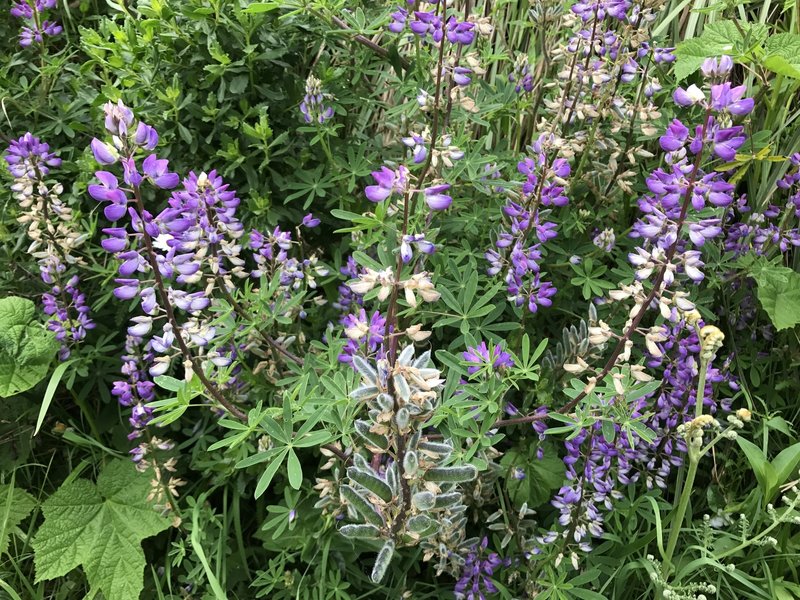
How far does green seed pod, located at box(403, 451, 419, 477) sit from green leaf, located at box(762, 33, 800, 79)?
68.1 inches

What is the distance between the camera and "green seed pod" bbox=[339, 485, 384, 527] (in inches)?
60.9

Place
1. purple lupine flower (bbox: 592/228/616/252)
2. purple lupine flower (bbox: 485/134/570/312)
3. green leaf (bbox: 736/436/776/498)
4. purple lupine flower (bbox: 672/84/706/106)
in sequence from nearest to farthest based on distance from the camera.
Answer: purple lupine flower (bbox: 672/84/706/106) < purple lupine flower (bbox: 485/134/570/312) < green leaf (bbox: 736/436/776/498) < purple lupine flower (bbox: 592/228/616/252)

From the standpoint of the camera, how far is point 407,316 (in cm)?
198

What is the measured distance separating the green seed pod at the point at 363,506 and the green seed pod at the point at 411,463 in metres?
0.14

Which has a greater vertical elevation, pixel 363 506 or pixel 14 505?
pixel 363 506

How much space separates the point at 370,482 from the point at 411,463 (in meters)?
0.13

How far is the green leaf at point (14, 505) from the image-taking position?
2.45 m

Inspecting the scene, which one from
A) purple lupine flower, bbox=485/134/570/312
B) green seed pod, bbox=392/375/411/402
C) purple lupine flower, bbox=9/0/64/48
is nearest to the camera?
green seed pod, bbox=392/375/411/402

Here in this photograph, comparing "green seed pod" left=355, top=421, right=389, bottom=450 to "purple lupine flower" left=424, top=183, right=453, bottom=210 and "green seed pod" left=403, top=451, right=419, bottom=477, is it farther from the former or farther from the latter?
"purple lupine flower" left=424, top=183, right=453, bottom=210

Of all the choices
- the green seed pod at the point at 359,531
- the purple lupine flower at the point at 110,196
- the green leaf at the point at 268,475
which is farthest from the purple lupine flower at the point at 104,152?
the green seed pod at the point at 359,531

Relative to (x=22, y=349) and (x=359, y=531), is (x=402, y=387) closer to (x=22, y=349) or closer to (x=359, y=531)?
(x=359, y=531)

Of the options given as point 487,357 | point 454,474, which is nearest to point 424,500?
point 454,474

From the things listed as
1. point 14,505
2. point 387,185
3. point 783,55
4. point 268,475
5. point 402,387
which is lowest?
point 14,505

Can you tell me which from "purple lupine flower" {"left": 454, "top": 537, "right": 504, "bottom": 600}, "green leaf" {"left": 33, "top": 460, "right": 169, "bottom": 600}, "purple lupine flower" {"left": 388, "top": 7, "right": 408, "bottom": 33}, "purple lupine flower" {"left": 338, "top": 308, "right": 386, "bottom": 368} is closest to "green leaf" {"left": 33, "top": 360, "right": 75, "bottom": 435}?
"green leaf" {"left": 33, "top": 460, "right": 169, "bottom": 600}
